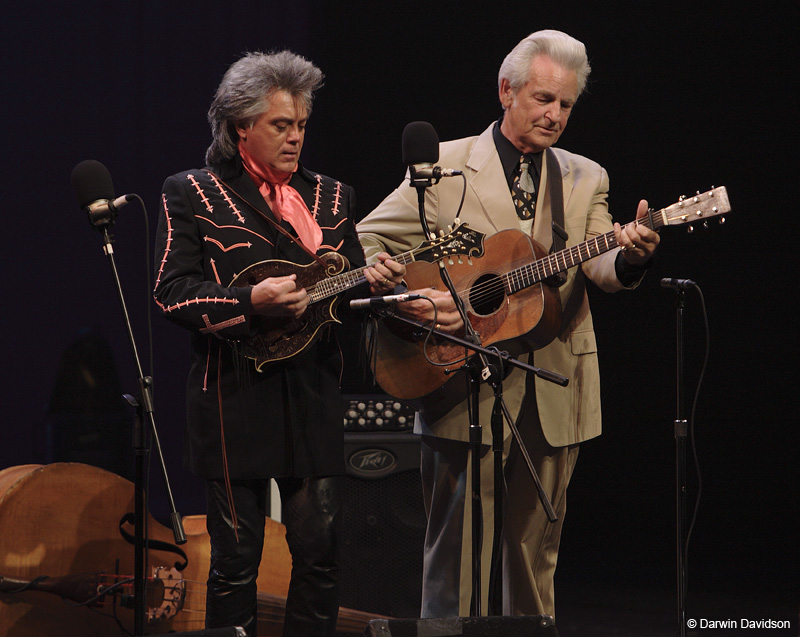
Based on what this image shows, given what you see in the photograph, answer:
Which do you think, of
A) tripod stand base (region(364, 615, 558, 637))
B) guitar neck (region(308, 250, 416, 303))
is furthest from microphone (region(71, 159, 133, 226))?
tripod stand base (region(364, 615, 558, 637))

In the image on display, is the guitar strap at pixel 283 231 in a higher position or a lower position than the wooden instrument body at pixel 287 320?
higher

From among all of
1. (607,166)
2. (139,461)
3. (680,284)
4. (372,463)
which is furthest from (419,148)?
(607,166)

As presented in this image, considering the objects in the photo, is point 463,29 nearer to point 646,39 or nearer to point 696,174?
point 646,39

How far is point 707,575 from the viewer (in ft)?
16.0

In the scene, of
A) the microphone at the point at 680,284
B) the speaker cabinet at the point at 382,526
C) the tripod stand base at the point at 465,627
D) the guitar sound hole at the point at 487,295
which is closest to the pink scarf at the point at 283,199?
the guitar sound hole at the point at 487,295

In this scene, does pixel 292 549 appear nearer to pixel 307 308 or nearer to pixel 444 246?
pixel 307 308

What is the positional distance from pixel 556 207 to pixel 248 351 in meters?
1.21

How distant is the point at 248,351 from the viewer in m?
2.56

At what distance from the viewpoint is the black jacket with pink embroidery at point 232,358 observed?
2510mm

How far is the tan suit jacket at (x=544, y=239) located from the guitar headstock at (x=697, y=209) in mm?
283

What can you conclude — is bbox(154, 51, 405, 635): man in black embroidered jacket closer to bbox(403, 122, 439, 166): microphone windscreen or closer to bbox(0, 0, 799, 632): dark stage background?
bbox(403, 122, 439, 166): microphone windscreen

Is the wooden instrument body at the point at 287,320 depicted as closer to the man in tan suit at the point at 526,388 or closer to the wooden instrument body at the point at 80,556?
the man in tan suit at the point at 526,388

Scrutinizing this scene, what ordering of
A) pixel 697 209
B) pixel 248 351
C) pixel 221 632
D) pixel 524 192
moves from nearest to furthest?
pixel 221 632 → pixel 248 351 → pixel 697 209 → pixel 524 192

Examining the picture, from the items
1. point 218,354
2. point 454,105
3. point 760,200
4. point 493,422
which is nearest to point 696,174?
point 760,200
